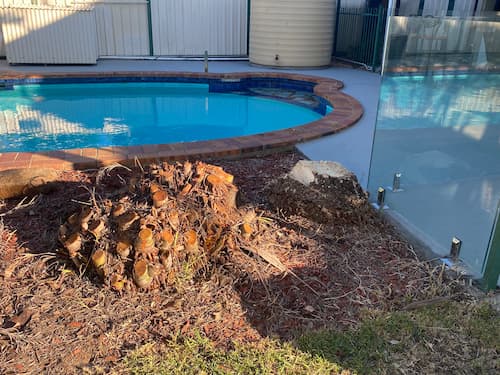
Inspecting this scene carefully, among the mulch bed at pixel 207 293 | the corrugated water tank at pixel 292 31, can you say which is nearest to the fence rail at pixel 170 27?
the corrugated water tank at pixel 292 31

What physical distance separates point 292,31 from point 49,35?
4.78 meters

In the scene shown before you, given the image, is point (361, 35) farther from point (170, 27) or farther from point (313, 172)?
point (313, 172)

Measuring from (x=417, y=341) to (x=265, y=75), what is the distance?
717cm

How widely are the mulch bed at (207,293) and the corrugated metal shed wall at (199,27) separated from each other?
8.17 meters

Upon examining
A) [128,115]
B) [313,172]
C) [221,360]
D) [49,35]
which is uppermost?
[49,35]

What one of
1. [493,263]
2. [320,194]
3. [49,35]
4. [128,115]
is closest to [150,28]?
[49,35]

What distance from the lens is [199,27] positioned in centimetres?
1023

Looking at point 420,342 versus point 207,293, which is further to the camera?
point 207,293

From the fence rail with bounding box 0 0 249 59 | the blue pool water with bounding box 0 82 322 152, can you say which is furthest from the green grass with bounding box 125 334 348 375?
the fence rail with bounding box 0 0 249 59

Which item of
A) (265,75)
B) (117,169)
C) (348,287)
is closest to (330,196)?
(348,287)

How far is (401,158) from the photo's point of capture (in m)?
3.26

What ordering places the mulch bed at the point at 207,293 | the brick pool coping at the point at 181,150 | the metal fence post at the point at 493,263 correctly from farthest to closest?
1. the brick pool coping at the point at 181,150
2. the metal fence post at the point at 493,263
3. the mulch bed at the point at 207,293

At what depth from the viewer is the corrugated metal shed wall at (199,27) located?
32.9 feet

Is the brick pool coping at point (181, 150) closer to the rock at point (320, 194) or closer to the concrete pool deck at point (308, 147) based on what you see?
the concrete pool deck at point (308, 147)
